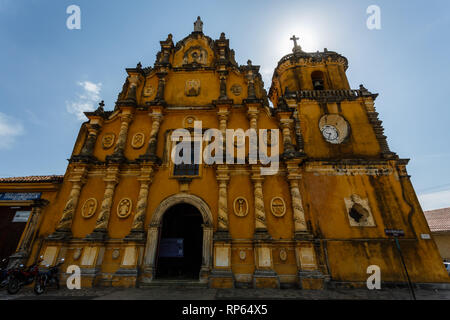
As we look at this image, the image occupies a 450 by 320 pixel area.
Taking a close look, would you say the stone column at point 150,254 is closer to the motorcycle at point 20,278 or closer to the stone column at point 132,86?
the motorcycle at point 20,278

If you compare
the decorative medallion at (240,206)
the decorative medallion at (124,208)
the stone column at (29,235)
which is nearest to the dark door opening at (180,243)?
the decorative medallion at (124,208)

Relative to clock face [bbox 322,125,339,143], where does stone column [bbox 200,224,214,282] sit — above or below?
below

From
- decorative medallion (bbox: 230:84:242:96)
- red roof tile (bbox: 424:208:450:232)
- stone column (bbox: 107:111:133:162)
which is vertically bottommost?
red roof tile (bbox: 424:208:450:232)

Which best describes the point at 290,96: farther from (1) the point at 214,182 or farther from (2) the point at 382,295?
(2) the point at 382,295

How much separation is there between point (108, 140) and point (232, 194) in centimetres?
801

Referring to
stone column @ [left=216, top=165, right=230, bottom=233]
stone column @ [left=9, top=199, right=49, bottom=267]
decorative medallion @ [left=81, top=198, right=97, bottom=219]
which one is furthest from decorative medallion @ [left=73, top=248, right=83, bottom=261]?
stone column @ [left=216, top=165, right=230, bottom=233]

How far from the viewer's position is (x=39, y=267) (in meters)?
8.89

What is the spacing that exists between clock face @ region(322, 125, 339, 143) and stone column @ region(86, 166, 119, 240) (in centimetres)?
1186

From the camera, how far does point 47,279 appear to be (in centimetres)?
783

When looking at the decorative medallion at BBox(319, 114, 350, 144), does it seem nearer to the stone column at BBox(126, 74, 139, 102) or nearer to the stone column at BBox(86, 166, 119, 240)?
the stone column at BBox(126, 74, 139, 102)

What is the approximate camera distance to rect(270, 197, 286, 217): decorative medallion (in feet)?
32.3

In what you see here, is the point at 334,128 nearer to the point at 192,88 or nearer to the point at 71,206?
the point at 192,88
